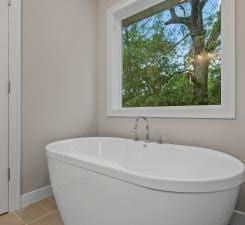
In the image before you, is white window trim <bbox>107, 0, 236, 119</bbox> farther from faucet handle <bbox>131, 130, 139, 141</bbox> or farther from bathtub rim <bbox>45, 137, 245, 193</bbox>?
bathtub rim <bbox>45, 137, 245, 193</bbox>

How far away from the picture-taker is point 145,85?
251cm

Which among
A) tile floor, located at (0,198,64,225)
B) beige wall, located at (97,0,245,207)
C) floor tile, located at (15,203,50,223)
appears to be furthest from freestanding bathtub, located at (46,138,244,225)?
floor tile, located at (15,203,50,223)

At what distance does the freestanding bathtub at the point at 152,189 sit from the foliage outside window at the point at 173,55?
0.65 m

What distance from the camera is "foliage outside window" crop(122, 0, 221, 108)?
1.94 metres

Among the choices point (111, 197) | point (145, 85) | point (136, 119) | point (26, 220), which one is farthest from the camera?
point (145, 85)

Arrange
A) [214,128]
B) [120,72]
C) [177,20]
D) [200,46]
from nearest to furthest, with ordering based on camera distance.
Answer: [214,128]
[200,46]
[177,20]
[120,72]

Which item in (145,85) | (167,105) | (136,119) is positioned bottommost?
(136,119)

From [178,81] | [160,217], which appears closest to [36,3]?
[178,81]

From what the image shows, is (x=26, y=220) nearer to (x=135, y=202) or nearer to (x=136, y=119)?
(x=135, y=202)

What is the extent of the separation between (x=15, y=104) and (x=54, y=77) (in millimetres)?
528

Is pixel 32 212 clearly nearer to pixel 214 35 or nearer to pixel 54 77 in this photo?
pixel 54 77

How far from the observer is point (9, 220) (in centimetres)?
176

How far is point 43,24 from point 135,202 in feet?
6.51

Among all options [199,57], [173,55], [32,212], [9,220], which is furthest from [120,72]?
[9,220]
